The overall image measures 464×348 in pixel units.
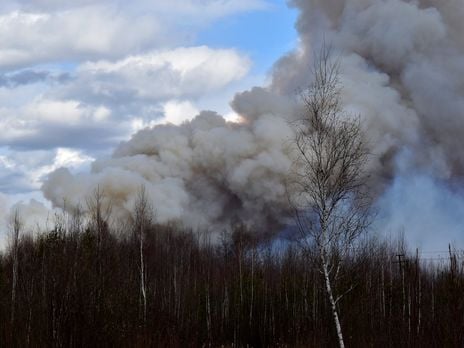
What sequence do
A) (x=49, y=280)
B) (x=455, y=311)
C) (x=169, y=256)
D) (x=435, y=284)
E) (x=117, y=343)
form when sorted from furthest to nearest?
(x=169, y=256) → (x=435, y=284) → (x=455, y=311) → (x=117, y=343) → (x=49, y=280)

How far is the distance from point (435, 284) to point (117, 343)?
20.1 m

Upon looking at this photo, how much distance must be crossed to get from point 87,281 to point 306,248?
8.63m

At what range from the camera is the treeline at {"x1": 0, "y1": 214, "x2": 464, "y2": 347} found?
1558cm

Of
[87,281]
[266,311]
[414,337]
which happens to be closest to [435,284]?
[266,311]

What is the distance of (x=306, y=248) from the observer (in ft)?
71.1

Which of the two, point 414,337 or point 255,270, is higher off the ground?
point 255,270

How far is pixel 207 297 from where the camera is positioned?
3391 cm

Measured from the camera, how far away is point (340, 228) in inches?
770

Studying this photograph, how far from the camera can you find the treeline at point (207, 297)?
15578 millimetres

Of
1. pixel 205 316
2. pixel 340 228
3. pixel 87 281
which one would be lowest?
pixel 205 316

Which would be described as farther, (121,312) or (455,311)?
(455,311)

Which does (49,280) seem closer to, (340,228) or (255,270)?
(340,228)

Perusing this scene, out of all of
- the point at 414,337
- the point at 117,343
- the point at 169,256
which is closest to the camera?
the point at 117,343

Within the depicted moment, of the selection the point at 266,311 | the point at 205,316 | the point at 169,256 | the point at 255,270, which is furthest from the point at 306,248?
the point at 169,256
